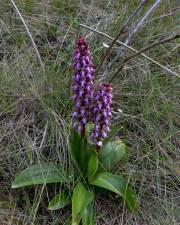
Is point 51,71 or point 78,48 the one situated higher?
point 78,48

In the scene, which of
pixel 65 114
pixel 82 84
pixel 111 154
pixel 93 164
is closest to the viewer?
pixel 82 84

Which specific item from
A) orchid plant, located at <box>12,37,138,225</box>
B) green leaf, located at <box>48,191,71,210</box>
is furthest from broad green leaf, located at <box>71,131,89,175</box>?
green leaf, located at <box>48,191,71,210</box>

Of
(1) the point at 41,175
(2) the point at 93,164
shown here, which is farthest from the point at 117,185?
(1) the point at 41,175

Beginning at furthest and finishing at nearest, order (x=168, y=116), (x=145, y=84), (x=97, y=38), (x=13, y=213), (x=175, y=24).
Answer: (x=175, y=24)
(x=97, y=38)
(x=145, y=84)
(x=168, y=116)
(x=13, y=213)

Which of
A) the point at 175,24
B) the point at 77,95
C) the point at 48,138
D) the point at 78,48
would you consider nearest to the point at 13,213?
the point at 48,138

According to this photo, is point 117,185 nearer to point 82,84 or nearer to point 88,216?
point 88,216

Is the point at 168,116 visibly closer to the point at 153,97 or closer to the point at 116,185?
the point at 153,97

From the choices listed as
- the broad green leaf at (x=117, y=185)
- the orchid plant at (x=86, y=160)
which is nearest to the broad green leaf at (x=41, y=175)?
the orchid plant at (x=86, y=160)
